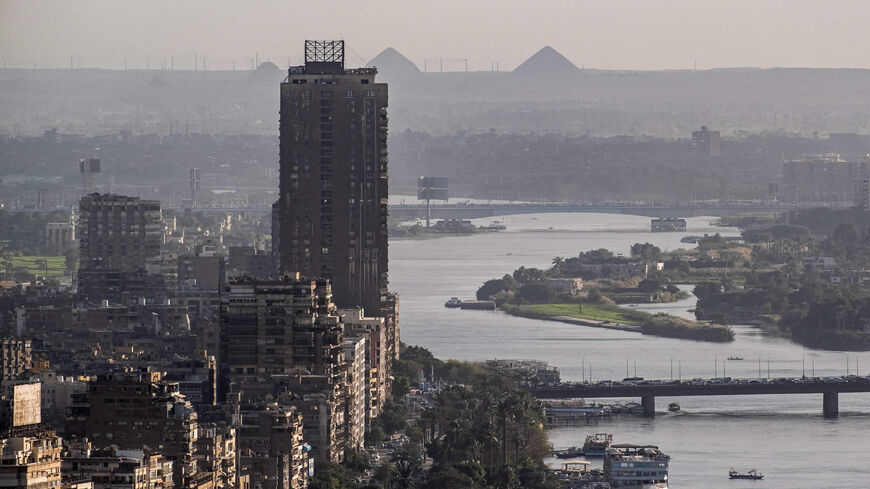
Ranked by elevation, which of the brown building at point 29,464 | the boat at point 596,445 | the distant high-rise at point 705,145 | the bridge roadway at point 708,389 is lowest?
the boat at point 596,445

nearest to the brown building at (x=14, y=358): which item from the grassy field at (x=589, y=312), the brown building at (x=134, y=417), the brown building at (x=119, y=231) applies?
the brown building at (x=134, y=417)

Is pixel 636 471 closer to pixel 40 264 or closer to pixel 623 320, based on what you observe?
pixel 623 320

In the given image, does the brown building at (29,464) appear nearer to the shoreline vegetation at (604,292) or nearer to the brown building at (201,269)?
the brown building at (201,269)

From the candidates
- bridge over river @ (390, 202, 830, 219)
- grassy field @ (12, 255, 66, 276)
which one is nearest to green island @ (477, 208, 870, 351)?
grassy field @ (12, 255, 66, 276)

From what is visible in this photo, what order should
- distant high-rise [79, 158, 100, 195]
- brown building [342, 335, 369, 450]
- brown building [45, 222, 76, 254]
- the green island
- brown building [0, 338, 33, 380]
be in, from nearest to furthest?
brown building [342, 335, 369, 450]
brown building [0, 338, 33, 380]
the green island
brown building [45, 222, 76, 254]
distant high-rise [79, 158, 100, 195]

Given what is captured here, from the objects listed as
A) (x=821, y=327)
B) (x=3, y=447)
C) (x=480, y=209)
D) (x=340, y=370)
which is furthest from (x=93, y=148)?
(x=3, y=447)

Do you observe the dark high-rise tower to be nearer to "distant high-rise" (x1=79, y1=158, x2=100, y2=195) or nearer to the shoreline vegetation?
the shoreline vegetation

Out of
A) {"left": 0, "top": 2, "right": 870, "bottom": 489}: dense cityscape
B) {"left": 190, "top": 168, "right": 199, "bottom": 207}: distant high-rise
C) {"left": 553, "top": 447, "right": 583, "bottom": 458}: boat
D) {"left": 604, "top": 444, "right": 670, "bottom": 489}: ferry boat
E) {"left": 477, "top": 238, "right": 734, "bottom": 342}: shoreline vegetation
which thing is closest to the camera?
{"left": 0, "top": 2, "right": 870, "bottom": 489}: dense cityscape

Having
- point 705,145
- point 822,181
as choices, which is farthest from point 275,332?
point 705,145
